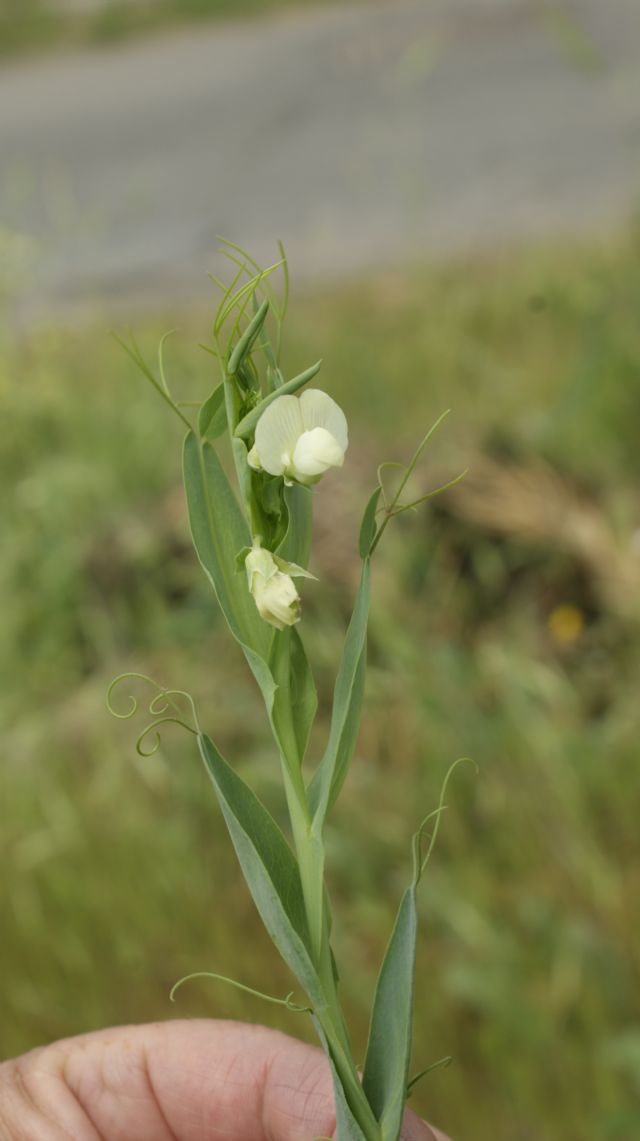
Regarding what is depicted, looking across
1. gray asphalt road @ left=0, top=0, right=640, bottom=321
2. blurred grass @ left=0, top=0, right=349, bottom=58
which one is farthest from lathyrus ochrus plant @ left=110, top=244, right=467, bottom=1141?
blurred grass @ left=0, top=0, right=349, bottom=58

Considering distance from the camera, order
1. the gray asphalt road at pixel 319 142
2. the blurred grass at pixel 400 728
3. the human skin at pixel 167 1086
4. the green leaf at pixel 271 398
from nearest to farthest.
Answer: the green leaf at pixel 271 398 → the human skin at pixel 167 1086 → the blurred grass at pixel 400 728 → the gray asphalt road at pixel 319 142

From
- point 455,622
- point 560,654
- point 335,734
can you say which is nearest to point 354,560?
point 455,622

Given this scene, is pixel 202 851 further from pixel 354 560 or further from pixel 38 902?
pixel 354 560

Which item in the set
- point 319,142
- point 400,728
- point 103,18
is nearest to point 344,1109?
point 400,728

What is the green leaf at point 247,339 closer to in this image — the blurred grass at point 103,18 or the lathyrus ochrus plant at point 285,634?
the lathyrus ochrus plant at point 285,634

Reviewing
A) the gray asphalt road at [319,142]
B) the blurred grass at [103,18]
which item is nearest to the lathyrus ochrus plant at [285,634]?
the gray asphalt road at [319,142]
